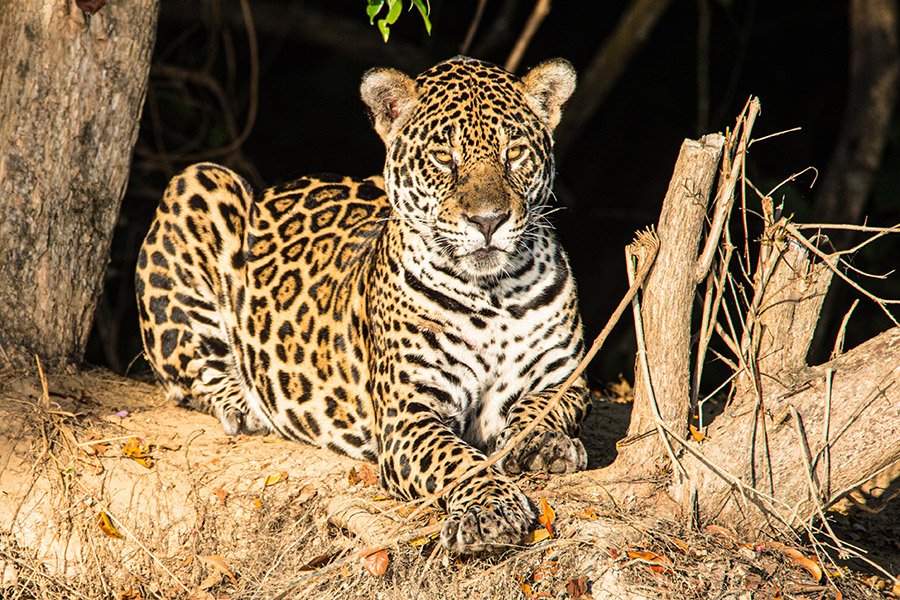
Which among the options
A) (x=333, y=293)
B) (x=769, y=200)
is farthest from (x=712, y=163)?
(x=333, y=293)

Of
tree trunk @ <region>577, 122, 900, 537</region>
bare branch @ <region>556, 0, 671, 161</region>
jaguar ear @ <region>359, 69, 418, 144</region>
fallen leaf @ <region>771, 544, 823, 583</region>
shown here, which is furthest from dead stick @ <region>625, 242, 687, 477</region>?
bare branch @ <region>556, 0, 671, 161</region>

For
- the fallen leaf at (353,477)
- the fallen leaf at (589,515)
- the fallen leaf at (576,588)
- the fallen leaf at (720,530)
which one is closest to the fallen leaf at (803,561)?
the fallen leaf at (720,530)

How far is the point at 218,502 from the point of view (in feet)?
20.5

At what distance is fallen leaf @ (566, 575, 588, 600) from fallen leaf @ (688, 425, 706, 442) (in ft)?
2.97

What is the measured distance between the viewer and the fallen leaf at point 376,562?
515cm

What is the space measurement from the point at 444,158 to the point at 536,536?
1948 mm

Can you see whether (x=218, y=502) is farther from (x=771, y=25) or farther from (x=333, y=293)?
(x=771, y=25)

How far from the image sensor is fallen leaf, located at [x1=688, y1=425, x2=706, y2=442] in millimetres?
5445

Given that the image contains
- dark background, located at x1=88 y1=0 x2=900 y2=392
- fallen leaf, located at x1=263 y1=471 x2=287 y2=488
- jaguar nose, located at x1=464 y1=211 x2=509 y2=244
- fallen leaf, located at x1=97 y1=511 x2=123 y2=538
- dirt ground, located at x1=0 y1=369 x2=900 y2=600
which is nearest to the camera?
dirt ground, located at x1=0 y1=369 x2=900 y2=600

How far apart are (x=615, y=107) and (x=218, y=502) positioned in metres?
8.30

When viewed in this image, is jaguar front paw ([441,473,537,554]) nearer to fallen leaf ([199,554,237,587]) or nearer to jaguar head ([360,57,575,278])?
jaguar head ([360,57,575,278])

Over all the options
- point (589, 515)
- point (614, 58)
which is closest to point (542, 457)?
point (589, 515)

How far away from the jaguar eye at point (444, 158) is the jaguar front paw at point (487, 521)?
1671mm

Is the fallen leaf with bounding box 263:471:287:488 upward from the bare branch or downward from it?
downward
